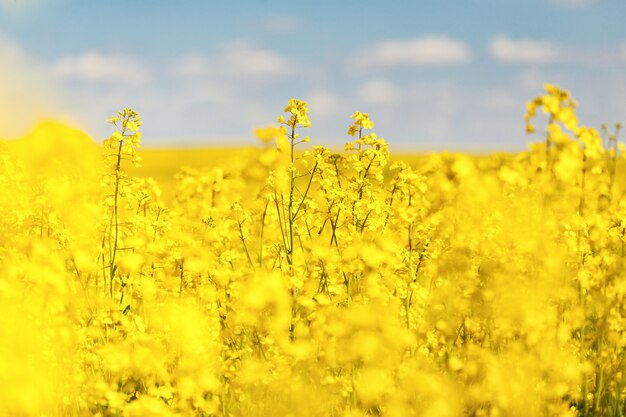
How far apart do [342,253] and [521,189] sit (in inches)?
81.8

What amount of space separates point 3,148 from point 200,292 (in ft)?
9.94

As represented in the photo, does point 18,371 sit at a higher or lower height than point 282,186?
lower

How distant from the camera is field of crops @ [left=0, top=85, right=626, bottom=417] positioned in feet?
11.5

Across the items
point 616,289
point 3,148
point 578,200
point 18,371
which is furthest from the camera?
point 3,148

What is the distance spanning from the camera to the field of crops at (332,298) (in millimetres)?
3518

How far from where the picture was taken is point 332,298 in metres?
4.11

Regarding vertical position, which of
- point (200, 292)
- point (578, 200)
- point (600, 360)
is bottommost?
point (600, 360)

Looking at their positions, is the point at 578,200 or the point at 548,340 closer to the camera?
the point at 548,340

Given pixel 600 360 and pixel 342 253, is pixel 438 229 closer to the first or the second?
pixel 342 253

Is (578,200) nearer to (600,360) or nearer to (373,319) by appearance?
(600,360)

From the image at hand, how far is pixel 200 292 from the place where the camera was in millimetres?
4324

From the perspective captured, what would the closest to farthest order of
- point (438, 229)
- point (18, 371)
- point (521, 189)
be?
point (18, 371), point (438, 229), point (521, 189)

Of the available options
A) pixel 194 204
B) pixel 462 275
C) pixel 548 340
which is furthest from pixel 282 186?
pixel 194 204

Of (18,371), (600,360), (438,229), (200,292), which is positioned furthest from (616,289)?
(18,371)
